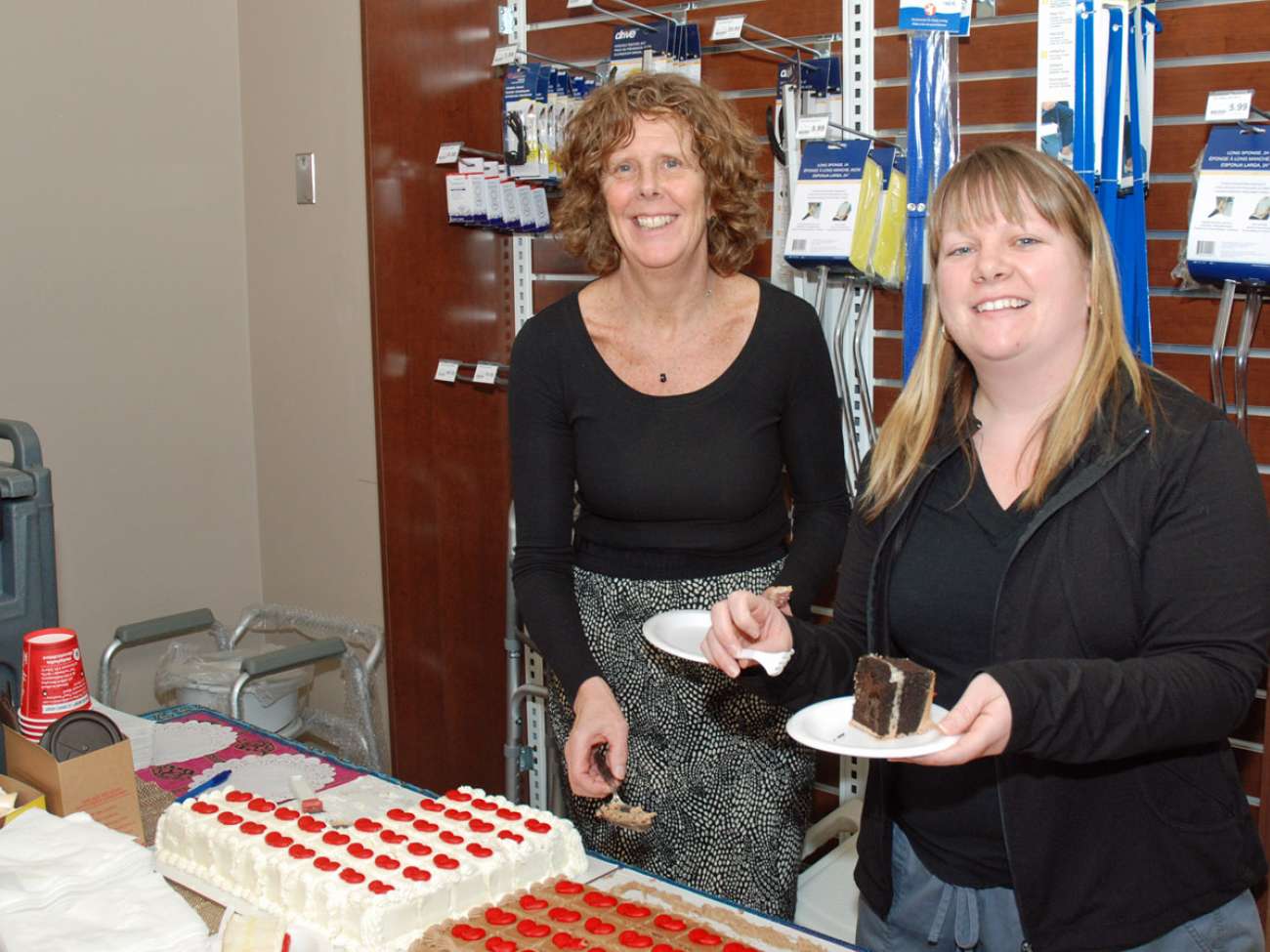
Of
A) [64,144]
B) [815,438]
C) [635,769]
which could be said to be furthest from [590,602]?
[64,144]

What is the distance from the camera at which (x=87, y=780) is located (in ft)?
5.58

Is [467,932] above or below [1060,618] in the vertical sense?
below

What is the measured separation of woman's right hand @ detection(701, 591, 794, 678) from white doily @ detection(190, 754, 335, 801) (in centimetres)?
78

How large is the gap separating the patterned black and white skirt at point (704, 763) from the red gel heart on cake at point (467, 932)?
746 millimetres

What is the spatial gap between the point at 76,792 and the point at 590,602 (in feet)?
3.04

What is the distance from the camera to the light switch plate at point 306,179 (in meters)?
3.72

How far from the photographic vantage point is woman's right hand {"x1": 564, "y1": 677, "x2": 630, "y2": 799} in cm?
195

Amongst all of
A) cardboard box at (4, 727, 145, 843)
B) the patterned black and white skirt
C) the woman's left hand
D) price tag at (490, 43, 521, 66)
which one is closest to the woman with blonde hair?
the woman's left hand

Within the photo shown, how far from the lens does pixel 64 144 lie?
3.64m

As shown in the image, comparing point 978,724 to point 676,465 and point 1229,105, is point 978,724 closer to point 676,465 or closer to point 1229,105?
point 676,465

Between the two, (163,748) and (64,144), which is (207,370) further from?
(163,748)

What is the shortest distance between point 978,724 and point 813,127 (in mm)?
1617

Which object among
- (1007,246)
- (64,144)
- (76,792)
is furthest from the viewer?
(64,144)

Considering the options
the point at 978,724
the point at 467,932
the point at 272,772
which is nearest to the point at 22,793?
the point at 272,772
